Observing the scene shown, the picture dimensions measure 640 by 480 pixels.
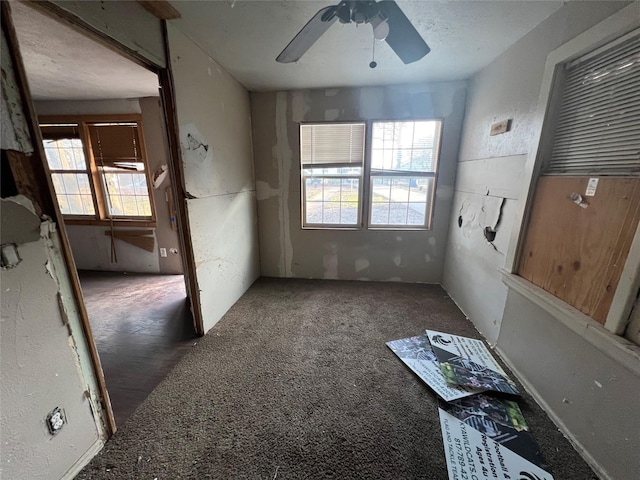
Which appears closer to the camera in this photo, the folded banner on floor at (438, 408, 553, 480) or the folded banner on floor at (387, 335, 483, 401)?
the folded banner on floor at (438, 408, 553, 480)

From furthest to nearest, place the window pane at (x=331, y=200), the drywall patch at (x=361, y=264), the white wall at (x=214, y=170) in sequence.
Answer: the drywall patch at (x=361, y=264), the window pane at (x=331, y=200), the white wall at (x=214, y=170)

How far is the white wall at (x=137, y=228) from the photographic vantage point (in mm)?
3223

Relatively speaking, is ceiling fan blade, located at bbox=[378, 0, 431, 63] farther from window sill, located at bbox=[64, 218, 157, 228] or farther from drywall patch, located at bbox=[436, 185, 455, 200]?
window sill, located at bbox=[64, 218, 157, 228]

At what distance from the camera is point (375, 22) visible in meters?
1.18

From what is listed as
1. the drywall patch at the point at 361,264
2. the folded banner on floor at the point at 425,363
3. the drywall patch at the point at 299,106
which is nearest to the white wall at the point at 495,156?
the folded banner on floor at the point at 425,363

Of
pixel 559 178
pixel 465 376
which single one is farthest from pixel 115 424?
pixel 559 178

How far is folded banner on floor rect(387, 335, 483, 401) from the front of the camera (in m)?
1.57

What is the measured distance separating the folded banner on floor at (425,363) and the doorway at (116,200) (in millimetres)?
1754

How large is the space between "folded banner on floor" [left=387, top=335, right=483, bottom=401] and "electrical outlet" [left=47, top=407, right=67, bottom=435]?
1.93m

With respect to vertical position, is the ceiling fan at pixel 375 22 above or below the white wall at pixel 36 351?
above

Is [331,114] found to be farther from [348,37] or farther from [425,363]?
[425,363]

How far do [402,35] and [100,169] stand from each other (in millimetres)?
4106

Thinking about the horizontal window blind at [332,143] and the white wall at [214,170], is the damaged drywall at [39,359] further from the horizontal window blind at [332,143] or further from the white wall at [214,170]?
the horizontal window blind at [332,143]

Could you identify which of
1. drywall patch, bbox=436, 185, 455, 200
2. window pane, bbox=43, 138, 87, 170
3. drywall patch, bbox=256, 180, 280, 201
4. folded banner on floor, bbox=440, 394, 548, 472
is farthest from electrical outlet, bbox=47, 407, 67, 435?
window pane, bbox=43, 138, 87, 170
